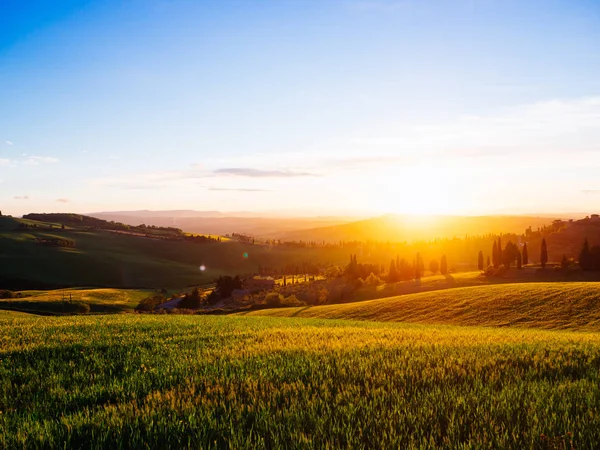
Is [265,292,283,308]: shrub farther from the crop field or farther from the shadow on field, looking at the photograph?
the crop field

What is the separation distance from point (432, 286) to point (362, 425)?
109 meters

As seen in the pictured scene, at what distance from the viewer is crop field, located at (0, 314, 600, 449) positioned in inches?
182

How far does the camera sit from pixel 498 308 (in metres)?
53.9

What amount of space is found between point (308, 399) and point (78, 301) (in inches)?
5015

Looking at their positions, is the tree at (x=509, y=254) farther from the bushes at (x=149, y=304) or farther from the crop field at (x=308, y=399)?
the crop field at (x=308, y=399)

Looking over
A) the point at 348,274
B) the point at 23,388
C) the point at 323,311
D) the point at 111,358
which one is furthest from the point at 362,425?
the point at 348,274

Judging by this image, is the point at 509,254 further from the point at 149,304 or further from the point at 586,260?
the point at 149,304

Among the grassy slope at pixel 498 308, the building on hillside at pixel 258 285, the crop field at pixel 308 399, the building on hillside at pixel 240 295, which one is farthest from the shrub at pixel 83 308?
the crop field at pixel 308 399

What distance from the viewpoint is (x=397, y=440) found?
441 centimetres

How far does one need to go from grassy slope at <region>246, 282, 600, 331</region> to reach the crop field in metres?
42.5

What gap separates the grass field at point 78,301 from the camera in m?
103

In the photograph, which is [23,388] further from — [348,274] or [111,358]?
[348,274]

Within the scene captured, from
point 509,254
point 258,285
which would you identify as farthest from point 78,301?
point 509,254

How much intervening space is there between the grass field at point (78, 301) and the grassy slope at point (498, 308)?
228 ft
